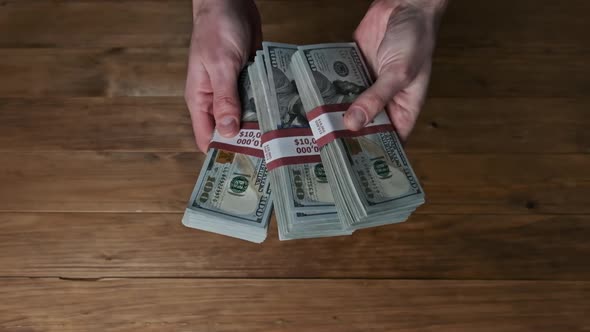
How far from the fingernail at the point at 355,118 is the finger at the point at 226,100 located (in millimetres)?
222

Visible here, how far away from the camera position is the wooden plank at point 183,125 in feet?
4.04

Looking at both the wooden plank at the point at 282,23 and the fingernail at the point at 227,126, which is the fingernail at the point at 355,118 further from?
the wooden plank at the point at 282,23

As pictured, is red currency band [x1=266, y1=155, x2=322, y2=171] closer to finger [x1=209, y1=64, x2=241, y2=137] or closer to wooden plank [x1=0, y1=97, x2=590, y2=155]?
finger [x1=209, y1=64, x2=241, y2=137]

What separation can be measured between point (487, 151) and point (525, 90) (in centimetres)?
24

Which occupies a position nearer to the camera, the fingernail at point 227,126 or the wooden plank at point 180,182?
the fingernail at point 227,126

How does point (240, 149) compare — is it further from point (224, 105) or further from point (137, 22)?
point (137, 22)

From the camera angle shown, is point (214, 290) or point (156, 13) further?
point (156, 13)

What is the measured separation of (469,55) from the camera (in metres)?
1.41

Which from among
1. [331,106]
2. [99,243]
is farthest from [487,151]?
[99,243]

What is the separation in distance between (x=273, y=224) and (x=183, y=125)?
0.35 metres

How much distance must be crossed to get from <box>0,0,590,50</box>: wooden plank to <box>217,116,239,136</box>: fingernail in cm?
51

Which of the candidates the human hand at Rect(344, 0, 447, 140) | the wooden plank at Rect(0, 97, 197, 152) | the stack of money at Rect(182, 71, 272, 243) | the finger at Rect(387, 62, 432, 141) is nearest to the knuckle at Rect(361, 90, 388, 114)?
the human hand at Rect(344, 0, 447, 140)

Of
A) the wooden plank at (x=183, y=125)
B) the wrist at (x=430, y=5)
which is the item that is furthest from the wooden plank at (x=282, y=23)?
the wrist at (x=430, y=5)

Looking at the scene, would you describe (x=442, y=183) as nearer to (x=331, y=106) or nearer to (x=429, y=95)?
(x=429, y=95)
